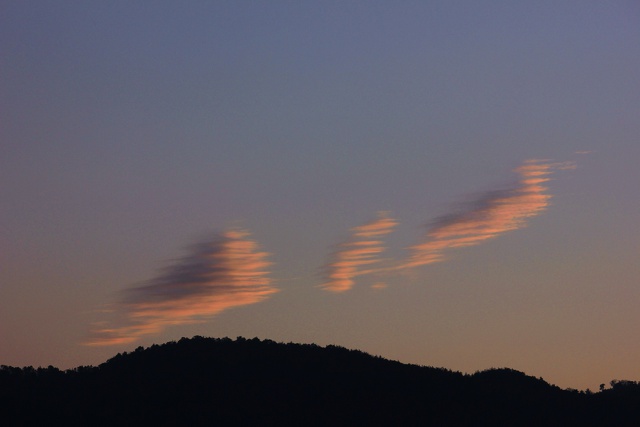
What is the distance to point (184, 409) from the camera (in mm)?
158125

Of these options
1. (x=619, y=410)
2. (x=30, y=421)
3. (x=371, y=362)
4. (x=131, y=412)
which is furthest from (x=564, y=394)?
(x=30, y=421)

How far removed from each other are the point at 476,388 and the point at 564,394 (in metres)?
16.5

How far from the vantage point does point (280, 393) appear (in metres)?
166

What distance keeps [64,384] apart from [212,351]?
29584 mm

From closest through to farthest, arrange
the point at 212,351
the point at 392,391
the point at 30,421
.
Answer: the point at 30,421, the point at 392,391, the point at 212,351

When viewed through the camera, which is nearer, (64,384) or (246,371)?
(64,384)

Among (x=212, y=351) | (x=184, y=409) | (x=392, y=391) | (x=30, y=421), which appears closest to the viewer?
(x=30, y=421)

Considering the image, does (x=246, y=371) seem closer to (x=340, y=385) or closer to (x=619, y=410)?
(x=340, y=385)

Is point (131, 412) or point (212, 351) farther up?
point (212, 351)

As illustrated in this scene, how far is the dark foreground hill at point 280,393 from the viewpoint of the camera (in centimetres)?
15462

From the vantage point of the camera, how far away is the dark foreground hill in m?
155

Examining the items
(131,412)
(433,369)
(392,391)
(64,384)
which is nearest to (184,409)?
(131,412)

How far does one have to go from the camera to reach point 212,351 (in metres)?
183

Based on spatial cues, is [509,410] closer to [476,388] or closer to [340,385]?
[476,388]
